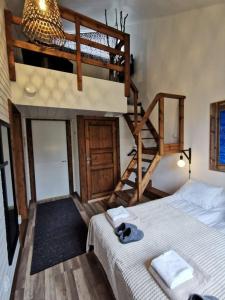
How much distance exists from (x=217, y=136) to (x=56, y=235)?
2.99 m

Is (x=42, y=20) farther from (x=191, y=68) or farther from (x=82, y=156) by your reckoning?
(x=82, y=156)

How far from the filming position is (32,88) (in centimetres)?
246

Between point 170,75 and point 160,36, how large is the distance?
906mm

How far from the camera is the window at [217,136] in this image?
2572 millimetres

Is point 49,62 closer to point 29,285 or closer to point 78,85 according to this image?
point 78,85

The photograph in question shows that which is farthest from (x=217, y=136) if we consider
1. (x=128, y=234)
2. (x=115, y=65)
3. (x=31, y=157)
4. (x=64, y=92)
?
(x=31, y=157)

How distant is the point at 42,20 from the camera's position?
1319mm

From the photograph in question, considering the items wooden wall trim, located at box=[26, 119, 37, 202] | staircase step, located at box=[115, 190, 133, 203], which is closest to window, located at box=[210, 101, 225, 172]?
staircase step, located at box=[115, 190, 133, 203]

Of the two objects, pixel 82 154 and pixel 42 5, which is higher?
pixel 42 5

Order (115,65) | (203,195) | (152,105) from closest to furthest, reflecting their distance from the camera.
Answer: (203,195)
(152,105)
(115,65)

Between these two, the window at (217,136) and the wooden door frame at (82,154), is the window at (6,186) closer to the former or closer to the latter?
the wooden door frame at (82,154)

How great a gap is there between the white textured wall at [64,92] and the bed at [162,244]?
72.9 inches

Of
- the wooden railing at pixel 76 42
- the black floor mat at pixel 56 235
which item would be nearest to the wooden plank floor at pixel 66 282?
the black floor mat at pixel 56 235

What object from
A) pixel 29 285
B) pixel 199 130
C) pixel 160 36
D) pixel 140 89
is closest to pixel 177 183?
pixel 199 130
